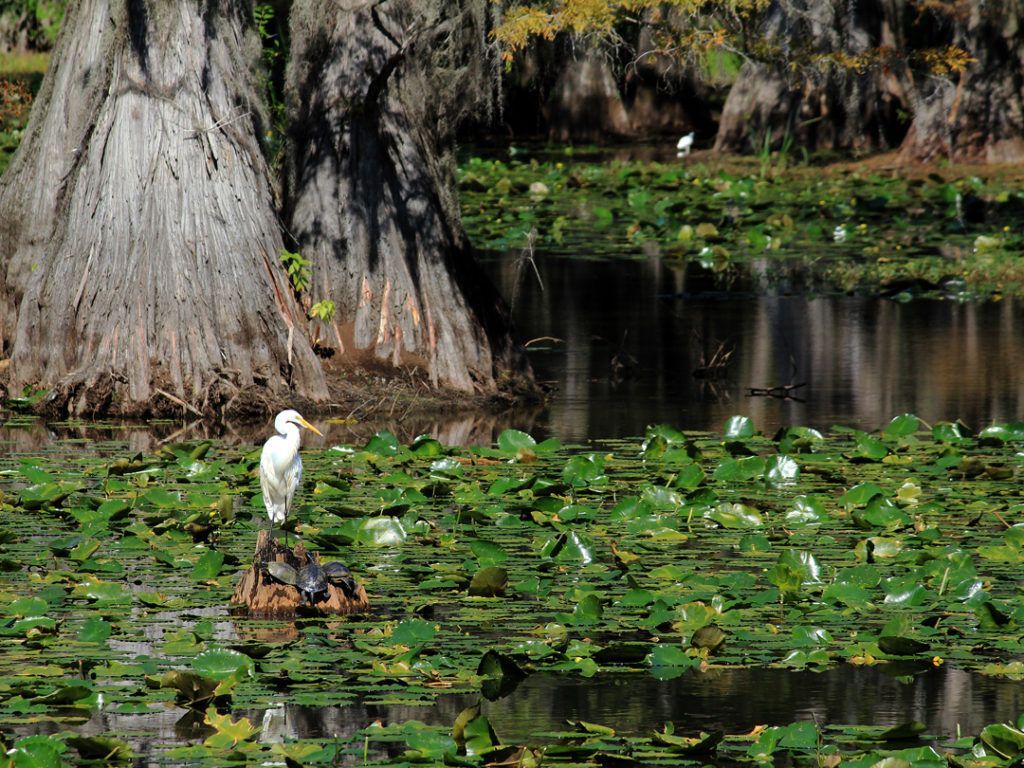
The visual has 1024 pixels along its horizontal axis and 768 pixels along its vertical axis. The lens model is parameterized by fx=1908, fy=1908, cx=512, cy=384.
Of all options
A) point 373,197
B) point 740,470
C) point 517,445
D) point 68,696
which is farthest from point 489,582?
point 373,197

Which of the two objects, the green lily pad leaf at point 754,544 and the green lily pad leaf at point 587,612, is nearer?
the green lily pad leaf at point 587,612

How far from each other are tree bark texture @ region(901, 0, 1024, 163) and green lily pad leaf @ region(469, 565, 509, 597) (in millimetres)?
20085

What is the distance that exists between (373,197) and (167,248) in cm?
149

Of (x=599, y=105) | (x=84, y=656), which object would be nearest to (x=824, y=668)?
(x=84, y=656)

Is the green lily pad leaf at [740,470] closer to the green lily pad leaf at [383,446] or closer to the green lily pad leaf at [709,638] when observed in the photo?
the green lily pad leaf at [383,446]

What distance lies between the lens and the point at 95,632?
23.2 ft

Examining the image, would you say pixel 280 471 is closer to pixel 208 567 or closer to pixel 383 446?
pixel 208 567

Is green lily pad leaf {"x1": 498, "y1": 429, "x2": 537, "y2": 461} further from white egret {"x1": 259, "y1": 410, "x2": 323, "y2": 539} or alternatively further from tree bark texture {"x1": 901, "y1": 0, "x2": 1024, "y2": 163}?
tree bark texture {"x1": 901, "y1": 0, "x2": 1024, "y2": 163}

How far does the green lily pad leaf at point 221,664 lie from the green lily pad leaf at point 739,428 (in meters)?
5.38

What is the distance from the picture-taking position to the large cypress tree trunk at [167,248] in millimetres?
12117

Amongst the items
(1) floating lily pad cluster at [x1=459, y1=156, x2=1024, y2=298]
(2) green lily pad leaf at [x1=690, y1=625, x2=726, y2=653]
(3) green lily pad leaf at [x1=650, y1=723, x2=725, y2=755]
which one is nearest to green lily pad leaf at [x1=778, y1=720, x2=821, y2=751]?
(3) green lily pad leaf at [x1=650, y1=723, x2=725, y2=755]

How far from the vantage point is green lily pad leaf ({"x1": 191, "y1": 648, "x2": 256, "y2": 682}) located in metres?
6.64

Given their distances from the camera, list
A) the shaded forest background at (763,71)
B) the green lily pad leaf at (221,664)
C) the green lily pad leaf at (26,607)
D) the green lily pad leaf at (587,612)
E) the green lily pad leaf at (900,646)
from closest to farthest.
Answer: the green lily pad leaf at (221,664) < the green lily pad leaf at (900,646) < the green lily pad leaf at (26,607) < the green lily pad leaf at (587,612) < the shaded forest background at (763,71)

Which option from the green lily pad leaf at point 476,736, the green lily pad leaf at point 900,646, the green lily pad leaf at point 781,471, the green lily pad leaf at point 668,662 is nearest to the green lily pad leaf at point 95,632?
the green lily pad leaf at point 476,736
